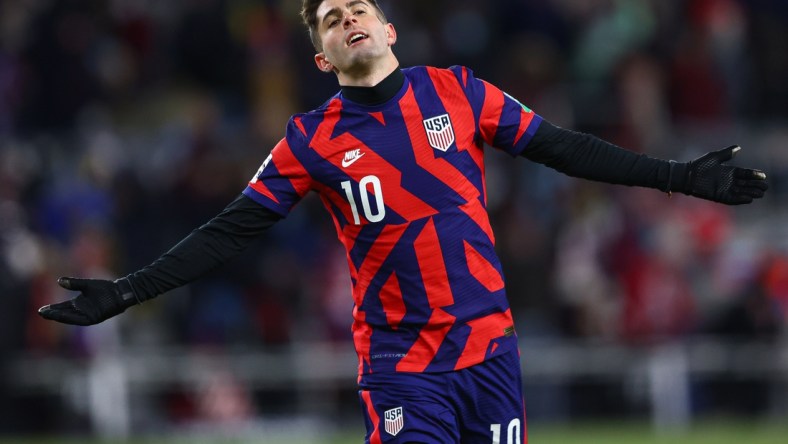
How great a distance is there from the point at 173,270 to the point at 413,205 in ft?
3.20

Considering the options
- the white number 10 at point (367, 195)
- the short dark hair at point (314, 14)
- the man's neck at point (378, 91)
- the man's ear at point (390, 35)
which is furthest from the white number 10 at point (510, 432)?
the short dark hair at point (314, 14)

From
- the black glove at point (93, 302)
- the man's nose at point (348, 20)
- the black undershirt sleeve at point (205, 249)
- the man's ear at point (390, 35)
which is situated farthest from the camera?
the man's ear at point (390, 35)

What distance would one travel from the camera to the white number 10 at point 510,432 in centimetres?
605

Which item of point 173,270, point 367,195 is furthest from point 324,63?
point 173,270

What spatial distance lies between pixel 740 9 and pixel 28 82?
731 centimetres

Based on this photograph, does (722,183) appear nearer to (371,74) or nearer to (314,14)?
(371,74)

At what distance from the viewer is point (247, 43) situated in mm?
15344

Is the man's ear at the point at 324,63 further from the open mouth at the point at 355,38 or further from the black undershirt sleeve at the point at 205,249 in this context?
the black undershirt sleeve at the point at 205,249

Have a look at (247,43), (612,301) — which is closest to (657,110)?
(612,301)

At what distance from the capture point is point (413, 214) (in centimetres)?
603

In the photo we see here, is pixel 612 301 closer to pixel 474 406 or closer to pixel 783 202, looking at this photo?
pixel 783 202

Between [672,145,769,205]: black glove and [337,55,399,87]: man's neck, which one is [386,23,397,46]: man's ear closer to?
[337,55,399,87]: man's neck

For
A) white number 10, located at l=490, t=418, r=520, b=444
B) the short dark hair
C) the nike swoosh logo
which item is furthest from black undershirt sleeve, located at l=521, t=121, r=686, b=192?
white number 10, located at l=490, t=418, r=520, b=444

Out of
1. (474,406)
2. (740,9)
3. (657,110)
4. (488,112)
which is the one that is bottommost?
(474,406)
